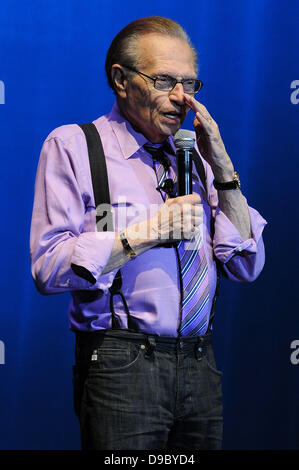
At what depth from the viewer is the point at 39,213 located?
5.41 feet

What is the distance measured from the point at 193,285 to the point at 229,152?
46.9 inches

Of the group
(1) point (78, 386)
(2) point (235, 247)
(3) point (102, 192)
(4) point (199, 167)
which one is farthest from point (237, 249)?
(1) point (78, 386)

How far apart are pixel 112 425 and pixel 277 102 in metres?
1.61

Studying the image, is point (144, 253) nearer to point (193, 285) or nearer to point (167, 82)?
point (193, 285)

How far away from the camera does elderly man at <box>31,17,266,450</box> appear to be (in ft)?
5.20

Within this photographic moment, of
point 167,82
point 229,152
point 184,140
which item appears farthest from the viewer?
point 229,152

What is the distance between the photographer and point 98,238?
5.15ft

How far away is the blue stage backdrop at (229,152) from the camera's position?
8.39 feet

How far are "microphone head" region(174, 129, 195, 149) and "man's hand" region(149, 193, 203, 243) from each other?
0.14 meters

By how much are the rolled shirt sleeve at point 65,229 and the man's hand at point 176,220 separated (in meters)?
0.11

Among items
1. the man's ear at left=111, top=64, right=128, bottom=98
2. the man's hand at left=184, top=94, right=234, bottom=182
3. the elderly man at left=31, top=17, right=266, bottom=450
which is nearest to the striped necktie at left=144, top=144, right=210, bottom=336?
the elderly man at left=31, top=17, right=266, bottom=450

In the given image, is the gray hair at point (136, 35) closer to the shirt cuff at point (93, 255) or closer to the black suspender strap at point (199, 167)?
the black suspender strap at point (199, 167)
